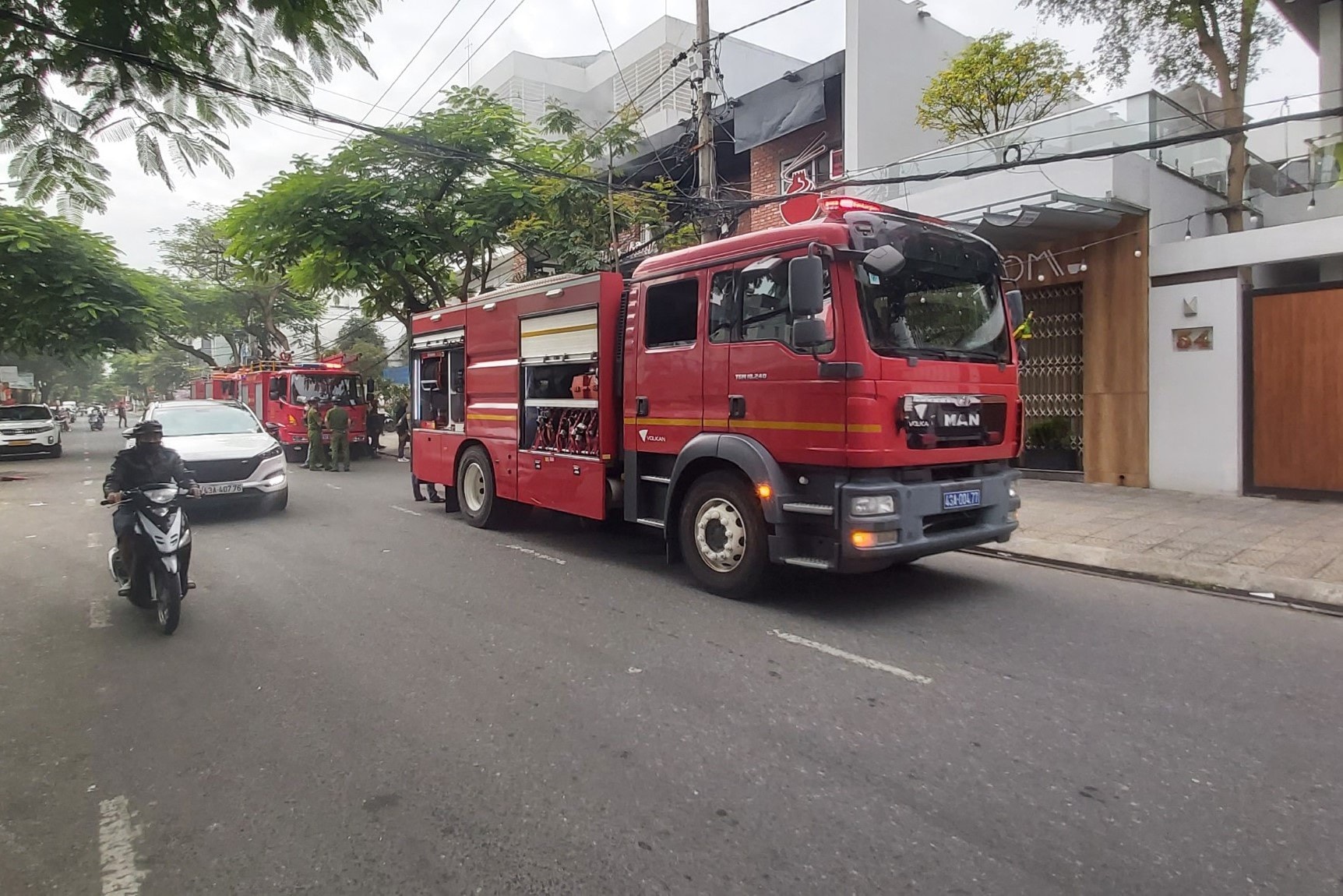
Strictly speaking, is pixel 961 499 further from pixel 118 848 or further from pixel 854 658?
pixel 118 848

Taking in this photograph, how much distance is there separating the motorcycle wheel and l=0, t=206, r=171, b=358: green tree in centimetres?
1367

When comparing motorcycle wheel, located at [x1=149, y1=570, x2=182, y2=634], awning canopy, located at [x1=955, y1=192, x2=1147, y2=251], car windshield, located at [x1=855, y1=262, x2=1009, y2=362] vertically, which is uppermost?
awning canopy, located at [x1=955, y1=192, x2=1147, y2=251]

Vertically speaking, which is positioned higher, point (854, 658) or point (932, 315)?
point (932, 315)

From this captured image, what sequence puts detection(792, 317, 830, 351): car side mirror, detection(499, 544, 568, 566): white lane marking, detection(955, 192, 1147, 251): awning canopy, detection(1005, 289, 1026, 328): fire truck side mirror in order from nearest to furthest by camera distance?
detection(792, 317, 830, 351): car side mirror
detection(1005, 289, 1026, 328): fire truck side mirror
detection(499, 544, 568, 566): white lane marking
detection(955, 192, 1147, 251): awning canopy

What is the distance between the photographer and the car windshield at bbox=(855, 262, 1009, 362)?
225 inches

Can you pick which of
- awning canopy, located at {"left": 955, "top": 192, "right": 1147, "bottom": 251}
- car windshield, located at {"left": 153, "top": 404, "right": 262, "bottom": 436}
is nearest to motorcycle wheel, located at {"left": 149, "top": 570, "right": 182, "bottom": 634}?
car windshield, located at {"left": 153, "top": 404, "right": 262, "bottom": 436}

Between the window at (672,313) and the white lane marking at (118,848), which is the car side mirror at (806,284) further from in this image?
the white lane marking at (118,848)

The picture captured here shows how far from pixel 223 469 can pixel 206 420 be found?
1.38 meters

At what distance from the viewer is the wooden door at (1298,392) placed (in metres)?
9.91

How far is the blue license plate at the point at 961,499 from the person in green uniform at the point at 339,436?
14.9m

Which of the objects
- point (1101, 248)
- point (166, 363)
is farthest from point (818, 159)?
point (166, 363)

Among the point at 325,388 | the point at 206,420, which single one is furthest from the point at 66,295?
the point at 206,420

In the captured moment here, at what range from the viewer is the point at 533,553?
834cm

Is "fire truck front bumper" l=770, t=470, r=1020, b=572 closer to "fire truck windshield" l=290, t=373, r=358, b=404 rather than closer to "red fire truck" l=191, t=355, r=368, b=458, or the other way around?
"red fire truck" l=191, t=355, r=368, b=458
